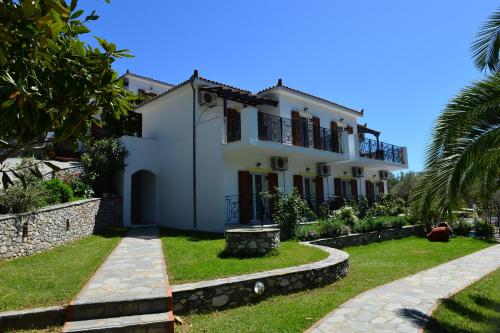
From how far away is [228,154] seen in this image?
15258mm

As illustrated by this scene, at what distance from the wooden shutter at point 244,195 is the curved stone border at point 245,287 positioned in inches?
278

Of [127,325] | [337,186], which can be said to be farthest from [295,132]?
[127,325]

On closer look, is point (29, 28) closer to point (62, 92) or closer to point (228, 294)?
point (62, 92)

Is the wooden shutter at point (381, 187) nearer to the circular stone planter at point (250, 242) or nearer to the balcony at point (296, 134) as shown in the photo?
the balcony at point (296, 134)

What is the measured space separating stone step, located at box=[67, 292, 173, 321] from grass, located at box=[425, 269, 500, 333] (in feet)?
12.8

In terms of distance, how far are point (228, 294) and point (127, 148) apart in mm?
12225

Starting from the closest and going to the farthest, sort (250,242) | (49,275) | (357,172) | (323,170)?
(49,275) → (250,242) → (323,170) → (357,172)

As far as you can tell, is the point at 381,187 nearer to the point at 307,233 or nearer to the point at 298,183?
the point at 298,183

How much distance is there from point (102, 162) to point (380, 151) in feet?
51.4

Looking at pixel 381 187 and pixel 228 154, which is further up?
pixel 228 154

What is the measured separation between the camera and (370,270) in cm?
985

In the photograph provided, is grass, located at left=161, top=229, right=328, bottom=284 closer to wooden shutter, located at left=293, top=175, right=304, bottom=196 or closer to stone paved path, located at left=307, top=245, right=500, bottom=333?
stone paved path, located at left=307, top=245, right=500, bottom=333

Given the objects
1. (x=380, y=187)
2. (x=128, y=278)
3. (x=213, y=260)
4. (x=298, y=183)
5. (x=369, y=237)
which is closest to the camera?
(x=128, y=278)

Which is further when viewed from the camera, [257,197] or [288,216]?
[257,197]
